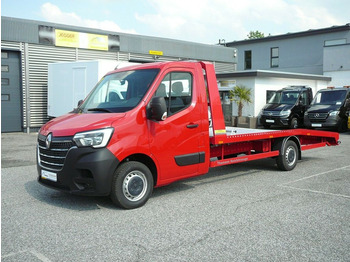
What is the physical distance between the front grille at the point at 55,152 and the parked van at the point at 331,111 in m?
14.6

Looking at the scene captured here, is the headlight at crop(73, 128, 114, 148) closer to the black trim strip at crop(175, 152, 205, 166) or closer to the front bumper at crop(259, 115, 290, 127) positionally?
the black trim strip at crop(175, 152, 205, 166)

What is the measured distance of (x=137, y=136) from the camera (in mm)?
5758

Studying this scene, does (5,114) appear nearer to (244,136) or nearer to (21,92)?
(21,92)

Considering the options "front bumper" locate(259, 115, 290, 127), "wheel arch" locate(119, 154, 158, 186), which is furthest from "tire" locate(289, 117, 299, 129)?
"wheel arch" locate(119, 154, 158, 186)

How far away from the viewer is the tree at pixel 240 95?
875 inches

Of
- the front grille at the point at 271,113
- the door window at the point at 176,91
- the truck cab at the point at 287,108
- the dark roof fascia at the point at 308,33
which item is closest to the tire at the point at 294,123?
the truck cab at the point at 287,108

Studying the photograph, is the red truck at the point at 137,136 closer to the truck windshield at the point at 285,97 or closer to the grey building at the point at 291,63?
the truck windshield at the point at 285,97

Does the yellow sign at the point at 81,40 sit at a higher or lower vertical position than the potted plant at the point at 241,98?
higher

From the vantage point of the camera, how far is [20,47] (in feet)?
59.9

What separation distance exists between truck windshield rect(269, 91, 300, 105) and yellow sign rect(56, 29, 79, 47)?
10.8m

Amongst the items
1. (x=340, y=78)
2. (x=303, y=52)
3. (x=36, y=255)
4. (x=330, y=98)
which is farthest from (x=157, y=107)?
(x=303, y=52)

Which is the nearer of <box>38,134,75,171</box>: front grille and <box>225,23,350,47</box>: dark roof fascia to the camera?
<box>38,134,75,171</box>: front grille

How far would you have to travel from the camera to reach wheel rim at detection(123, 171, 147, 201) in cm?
573

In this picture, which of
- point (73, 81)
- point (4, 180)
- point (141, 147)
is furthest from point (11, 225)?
point (73, 81)
